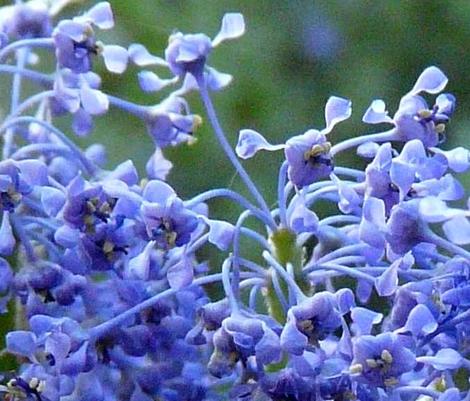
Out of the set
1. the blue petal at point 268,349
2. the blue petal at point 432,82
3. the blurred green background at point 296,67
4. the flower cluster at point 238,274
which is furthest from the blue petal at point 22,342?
the blurred green background at point 296,67

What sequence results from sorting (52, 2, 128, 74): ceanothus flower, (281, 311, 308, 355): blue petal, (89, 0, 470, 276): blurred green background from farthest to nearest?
(89, 0, 470, 276): blurred green background
(52, 2, 128, 74): ceanothus flower
(281, 311, 308, 355): blue petal

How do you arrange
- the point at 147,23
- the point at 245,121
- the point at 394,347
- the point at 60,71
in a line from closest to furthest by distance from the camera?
the point at 394,347 < the point at 60,71 < the point at 147,23 < the point at 245,121

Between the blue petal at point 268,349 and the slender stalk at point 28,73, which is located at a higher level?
the slender stalk at point 28,73

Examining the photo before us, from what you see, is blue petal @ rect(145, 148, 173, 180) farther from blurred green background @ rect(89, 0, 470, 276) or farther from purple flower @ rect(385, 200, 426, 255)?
blurred green background @ rect(89, 0, 470, 276)

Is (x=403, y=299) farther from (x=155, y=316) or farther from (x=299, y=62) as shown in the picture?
(x=299, y=62)

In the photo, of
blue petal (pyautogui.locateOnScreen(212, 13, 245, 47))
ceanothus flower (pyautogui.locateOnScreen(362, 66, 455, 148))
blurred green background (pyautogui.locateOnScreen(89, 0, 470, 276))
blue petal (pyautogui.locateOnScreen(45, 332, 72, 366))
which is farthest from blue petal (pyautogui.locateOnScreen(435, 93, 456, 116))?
blurred green background (pyautogui.locateOnScreen(89, 0, 470, 276))

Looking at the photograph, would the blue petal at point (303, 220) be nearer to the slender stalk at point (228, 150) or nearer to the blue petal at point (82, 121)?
the slender stalk at point (228, 150)

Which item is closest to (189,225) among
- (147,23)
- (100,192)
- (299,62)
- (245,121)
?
(100,192)

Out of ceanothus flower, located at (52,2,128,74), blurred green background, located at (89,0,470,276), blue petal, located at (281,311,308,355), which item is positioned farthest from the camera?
blurred green background, located at (89,0,470,276)

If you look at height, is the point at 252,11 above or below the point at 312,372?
above
